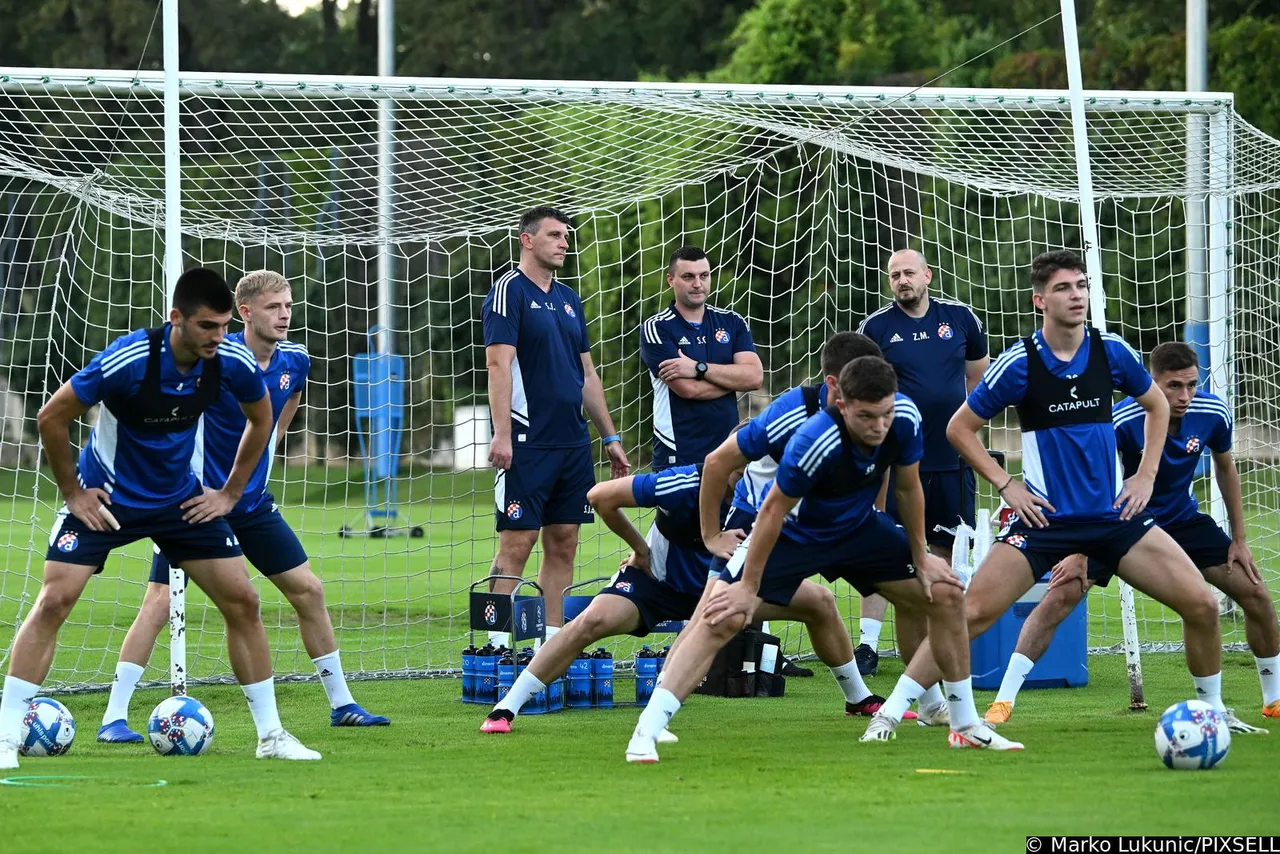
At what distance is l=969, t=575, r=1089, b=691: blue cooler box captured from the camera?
9578 mm

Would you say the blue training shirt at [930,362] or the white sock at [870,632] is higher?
the blue training shirt at [930,362]

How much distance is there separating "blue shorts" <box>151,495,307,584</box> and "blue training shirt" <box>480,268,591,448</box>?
1652 millimetres

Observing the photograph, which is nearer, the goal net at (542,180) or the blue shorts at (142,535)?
the blue shorts at (142,535)

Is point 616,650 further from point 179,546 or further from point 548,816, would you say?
point 548,816

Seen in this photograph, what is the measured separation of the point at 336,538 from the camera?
2058cm

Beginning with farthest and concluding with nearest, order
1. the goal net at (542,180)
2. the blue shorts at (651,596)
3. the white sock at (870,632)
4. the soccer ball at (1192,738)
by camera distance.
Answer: the goal net at (542,180), the white sock at (870,632), the blue shorts at (651,596), the soccer ball at (1192,738)

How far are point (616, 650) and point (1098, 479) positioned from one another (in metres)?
5.24

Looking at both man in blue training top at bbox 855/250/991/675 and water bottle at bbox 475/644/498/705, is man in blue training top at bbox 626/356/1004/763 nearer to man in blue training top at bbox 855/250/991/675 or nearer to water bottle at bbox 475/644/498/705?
man in blue training top at bbox 855/250/991/675

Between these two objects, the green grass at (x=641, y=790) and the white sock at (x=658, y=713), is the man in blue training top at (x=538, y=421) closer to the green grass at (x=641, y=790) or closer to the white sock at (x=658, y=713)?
the green grass at (x=641, y=790)

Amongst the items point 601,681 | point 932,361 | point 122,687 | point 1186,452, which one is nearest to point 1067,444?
point 1186,452

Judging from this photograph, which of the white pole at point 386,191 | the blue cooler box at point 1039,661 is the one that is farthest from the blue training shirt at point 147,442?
the blue cooler box at point 1039,661

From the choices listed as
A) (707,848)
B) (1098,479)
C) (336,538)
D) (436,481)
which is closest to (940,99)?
(1098,479)

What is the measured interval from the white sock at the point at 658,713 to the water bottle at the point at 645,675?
7.20ft

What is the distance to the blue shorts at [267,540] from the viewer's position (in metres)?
7.82
